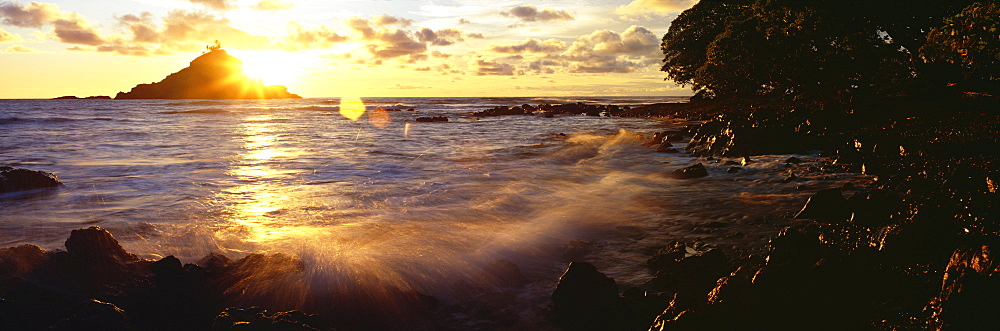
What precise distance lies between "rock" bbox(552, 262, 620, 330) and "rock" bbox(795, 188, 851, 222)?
387 centimetres

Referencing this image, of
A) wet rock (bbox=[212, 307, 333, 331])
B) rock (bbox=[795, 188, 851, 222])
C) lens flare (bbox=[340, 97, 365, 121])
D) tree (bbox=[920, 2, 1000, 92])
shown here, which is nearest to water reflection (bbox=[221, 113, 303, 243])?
wet rock (bbox=[212, 307, 333, 331])

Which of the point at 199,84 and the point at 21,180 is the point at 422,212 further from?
the point at 199,84

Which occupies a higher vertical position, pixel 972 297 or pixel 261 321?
pixel 972 297

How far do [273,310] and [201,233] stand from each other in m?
3.65

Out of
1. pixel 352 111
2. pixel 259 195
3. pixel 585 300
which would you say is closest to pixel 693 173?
pixel 585 300

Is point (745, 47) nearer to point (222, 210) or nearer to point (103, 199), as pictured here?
point (222, 210)

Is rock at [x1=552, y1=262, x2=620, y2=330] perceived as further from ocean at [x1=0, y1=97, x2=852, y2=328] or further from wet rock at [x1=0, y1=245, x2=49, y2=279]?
wet rock at [x1=0, y1=245, x2=49, y2=279]

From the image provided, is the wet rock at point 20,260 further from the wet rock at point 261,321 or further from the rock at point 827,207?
the rock at point 827,207

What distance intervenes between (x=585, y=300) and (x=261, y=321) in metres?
2.77

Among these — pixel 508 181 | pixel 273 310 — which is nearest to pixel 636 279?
pixel 273 310

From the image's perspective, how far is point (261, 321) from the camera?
13.8 ft

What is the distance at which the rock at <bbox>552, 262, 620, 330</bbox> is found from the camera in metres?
4.69

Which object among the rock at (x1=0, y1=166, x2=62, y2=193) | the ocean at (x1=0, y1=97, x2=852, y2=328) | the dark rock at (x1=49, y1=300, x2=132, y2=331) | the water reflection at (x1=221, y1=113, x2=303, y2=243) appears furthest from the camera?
the rock at (x1=0, y1=166, x2=62, y2=193)

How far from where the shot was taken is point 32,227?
8086mm
